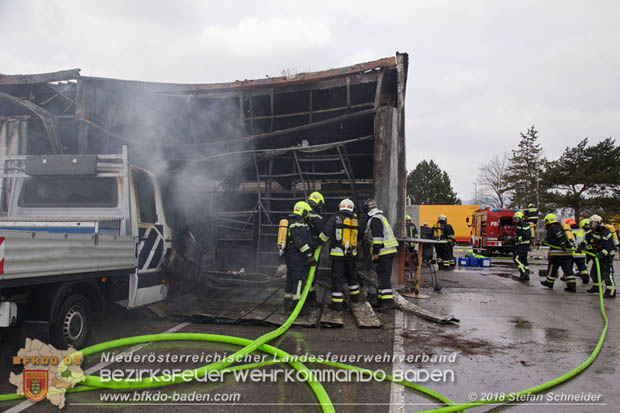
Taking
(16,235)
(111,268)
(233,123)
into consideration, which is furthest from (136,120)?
(16,235)

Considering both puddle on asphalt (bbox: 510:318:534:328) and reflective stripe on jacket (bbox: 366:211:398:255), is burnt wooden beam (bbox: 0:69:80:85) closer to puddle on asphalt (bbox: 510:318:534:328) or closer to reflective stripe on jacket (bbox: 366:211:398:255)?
reflective stripe on jacket (bbox: 366:211:398:255)

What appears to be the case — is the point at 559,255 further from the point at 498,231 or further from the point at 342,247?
the point at 498,231

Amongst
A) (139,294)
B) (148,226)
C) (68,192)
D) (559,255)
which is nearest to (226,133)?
(148,226)

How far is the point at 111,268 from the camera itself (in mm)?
4398

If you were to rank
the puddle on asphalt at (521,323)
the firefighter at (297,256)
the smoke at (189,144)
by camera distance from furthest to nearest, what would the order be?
the smoke at (189,144) < the firefighter at (297,256) < the puddle on asphalt at (521,323)

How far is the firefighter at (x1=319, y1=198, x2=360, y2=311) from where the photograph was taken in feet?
20.8

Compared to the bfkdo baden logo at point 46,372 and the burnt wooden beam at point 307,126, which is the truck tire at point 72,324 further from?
the burnt wooden beam at point 307,126

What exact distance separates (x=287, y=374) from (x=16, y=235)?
2.58 metres

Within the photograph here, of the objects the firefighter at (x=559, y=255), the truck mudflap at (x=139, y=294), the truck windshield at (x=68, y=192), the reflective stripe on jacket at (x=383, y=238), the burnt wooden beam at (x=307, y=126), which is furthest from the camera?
the firefighter at (x=559, y=255)

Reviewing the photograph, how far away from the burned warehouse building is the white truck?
42.2 inches

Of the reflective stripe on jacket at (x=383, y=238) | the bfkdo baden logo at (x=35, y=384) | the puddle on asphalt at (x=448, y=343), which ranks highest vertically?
the reflective stripe on jacket at (x=383, y=238)

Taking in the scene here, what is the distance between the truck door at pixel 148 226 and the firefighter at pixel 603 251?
8.95 m

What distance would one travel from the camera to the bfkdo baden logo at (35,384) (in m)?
3.08

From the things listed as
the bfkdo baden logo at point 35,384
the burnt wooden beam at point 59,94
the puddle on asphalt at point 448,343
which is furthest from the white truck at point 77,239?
the puddle on asphalt at point 448,343
